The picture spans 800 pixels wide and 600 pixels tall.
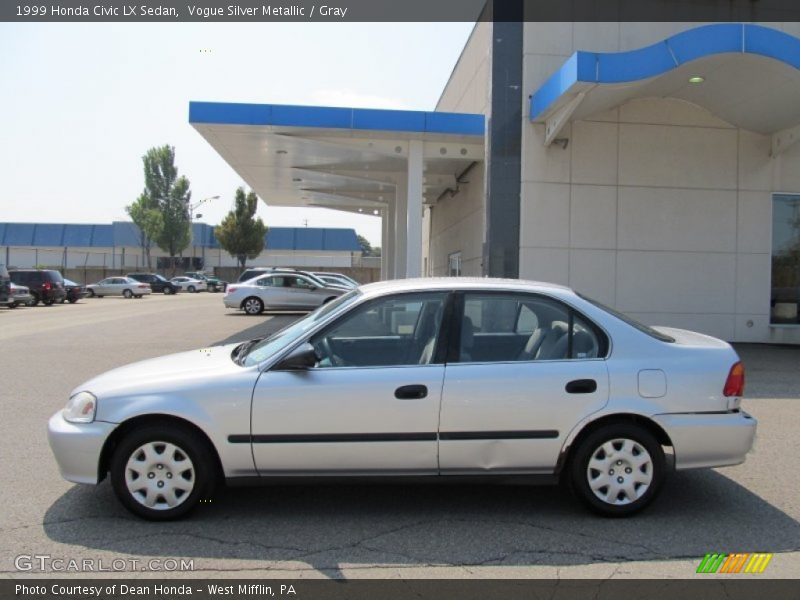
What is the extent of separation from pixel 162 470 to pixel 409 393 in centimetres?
164

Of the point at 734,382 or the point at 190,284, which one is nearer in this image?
the point at 734,382

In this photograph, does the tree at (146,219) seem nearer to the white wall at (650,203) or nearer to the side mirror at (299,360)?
the white wall at (650,203)

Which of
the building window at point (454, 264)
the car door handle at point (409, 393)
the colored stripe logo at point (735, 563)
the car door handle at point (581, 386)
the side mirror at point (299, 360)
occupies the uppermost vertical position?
the building window at point (454, 264)

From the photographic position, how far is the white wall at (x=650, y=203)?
45.8 feet

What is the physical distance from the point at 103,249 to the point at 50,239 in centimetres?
588

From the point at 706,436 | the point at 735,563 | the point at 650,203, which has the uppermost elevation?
the point at 650,203

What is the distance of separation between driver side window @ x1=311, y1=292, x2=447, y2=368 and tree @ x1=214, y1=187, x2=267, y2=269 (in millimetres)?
55489

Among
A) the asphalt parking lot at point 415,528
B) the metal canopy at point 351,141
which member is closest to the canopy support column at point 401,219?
the metal canopy at point 351,141

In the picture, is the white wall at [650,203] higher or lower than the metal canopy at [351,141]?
lower

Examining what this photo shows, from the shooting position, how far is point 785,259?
14.7 metres

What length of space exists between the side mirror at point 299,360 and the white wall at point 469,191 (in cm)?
1055

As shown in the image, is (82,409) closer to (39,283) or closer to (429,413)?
(429,413)

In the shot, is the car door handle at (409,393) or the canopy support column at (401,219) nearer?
the car door handle at (409,393)

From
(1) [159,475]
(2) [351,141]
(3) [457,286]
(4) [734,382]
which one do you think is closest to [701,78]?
(2) [351,141]
